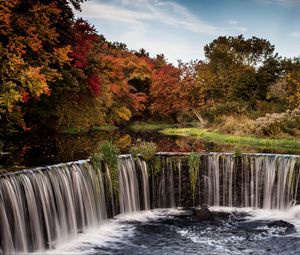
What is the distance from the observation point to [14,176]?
37.3 ft

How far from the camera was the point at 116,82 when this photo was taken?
4456cm

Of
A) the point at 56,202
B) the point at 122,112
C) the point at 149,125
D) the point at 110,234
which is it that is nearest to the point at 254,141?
the point at 110,234

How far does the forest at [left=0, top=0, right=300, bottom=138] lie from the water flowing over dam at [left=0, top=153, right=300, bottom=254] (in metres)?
2.92

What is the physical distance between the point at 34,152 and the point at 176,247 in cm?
865

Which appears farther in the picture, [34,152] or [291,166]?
[34,152]

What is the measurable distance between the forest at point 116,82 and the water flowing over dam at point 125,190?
292 cm

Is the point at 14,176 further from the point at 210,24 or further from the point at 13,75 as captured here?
the point at 210,24

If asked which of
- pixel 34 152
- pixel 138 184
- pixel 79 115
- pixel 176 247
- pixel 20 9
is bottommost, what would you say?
pixel 176 247

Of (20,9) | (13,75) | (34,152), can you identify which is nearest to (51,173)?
(13,75)

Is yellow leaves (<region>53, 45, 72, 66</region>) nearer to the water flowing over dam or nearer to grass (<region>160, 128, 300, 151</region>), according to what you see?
the water flowing over dam

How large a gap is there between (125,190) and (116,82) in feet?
97.8

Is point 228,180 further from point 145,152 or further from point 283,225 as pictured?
point 283,225

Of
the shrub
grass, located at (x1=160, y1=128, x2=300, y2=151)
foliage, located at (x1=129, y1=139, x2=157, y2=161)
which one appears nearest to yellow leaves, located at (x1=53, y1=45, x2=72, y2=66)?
foliage, located at (x1=129, y1=139, x2=157, y2=161)

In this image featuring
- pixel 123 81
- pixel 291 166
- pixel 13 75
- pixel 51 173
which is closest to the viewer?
pixel 51 173
